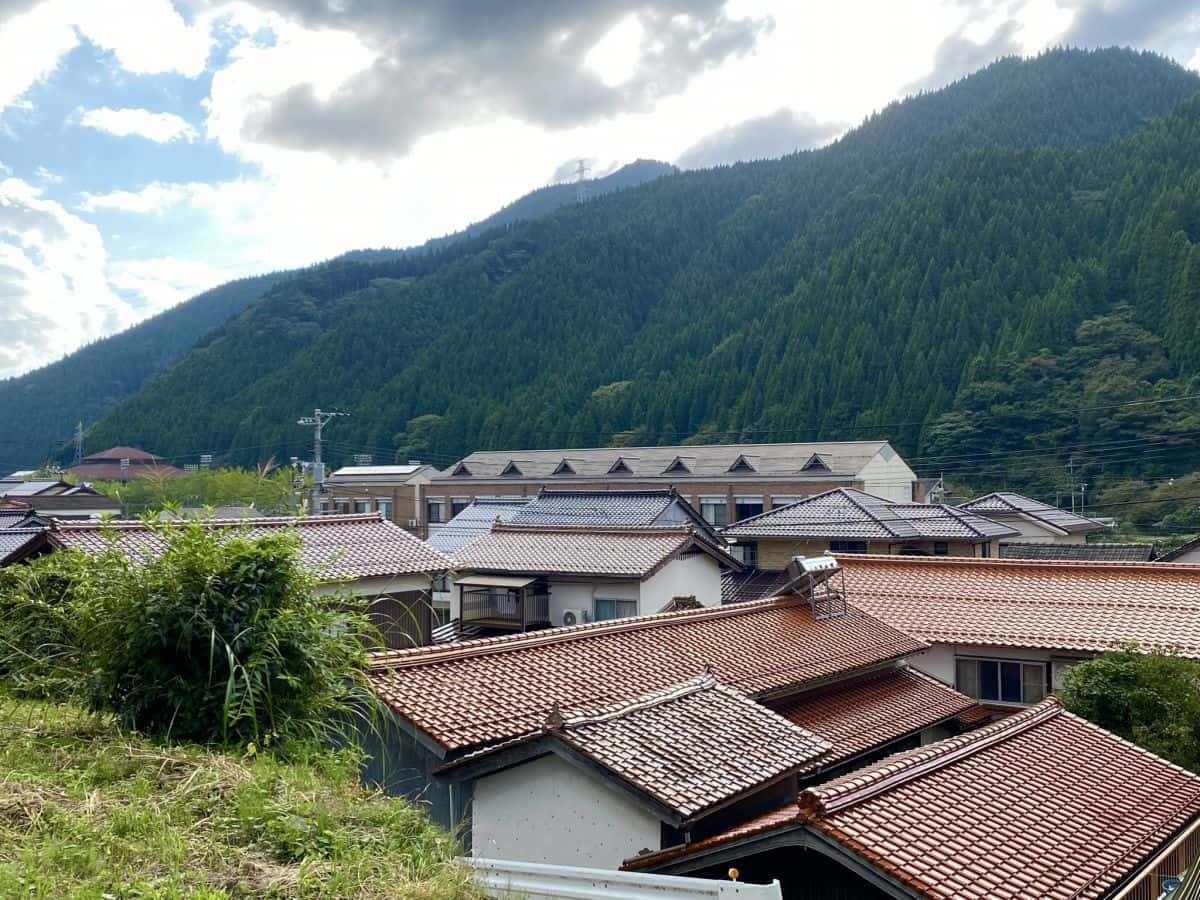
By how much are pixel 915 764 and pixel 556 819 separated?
12.6 ft

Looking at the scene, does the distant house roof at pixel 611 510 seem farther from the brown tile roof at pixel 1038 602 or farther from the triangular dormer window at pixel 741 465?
the triangular dormer window at pixel 741 465

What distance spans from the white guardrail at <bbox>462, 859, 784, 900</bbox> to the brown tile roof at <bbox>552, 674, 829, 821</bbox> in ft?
8.57

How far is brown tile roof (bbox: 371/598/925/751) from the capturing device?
383 inches

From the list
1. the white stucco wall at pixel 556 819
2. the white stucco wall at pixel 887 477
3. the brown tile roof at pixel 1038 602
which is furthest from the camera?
the white stucco wall at pixel 887 477

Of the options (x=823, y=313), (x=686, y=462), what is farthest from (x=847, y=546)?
(x=823, y=313)

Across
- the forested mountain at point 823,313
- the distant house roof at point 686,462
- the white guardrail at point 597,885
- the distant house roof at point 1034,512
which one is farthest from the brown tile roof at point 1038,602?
the forested mountain at point 823,313

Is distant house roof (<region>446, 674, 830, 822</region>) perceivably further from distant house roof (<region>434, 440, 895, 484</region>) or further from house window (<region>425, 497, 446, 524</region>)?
house window (<region>425, 497, 446, 524</region>)

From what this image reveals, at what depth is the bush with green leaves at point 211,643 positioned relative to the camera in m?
5.90

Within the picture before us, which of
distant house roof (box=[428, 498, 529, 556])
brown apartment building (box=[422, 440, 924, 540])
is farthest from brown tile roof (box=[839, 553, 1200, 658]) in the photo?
brown apartment building (box=[422, 440, 924, 540])

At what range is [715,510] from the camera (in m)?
50.7

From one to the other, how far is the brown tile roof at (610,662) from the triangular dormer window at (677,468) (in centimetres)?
3553

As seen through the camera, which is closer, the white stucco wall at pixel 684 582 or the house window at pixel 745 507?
the white stucco wall at pixel 684 582

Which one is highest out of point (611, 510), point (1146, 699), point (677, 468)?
point (677, 468)

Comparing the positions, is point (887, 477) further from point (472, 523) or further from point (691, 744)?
point (691, 744)
